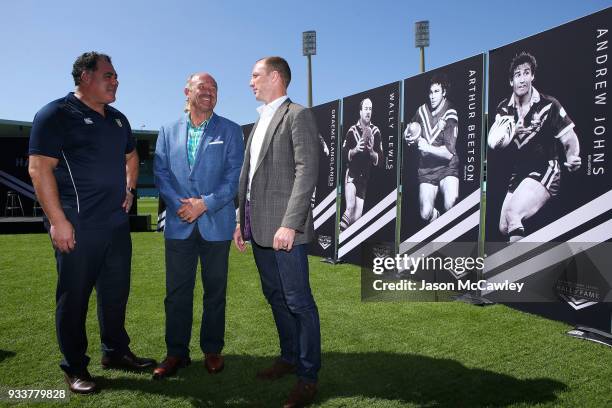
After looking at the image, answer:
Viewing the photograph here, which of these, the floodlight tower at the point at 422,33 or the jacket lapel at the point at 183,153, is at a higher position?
the floodlight tower at the point at 422,33

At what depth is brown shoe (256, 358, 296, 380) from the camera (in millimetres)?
2621

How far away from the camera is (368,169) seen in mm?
6008

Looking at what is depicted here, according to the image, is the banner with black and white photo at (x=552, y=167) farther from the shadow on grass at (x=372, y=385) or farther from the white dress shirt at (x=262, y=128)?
the white dress shirt at (x=262, y=128)

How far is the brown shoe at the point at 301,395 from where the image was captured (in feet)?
7.26

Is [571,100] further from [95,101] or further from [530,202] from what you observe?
[95,101]

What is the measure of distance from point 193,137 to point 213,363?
138 cm

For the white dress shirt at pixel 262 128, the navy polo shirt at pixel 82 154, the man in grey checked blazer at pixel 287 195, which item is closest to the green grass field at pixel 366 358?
the man in grey checked blazer at pixel 287 195

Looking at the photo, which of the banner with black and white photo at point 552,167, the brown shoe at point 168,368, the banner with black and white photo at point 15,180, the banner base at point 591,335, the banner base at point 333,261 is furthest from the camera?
the banner with black and white photo at point 15,180

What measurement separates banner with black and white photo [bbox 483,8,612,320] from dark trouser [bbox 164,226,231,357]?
2727 millimetres

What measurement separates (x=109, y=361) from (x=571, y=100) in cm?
390

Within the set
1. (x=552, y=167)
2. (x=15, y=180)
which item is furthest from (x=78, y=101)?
(x=15, y=180)

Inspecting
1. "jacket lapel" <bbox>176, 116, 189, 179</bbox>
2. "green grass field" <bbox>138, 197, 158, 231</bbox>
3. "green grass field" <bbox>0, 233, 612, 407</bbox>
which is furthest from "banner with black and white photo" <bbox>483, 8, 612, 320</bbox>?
"green grass field" <bbox>138, 197, 158, 231</bbox>

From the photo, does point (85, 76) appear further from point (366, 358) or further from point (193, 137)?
point (366, 358)

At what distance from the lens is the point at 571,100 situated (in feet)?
11.8
